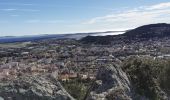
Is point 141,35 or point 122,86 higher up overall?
point 122,86

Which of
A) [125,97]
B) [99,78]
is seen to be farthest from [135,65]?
[125,97]

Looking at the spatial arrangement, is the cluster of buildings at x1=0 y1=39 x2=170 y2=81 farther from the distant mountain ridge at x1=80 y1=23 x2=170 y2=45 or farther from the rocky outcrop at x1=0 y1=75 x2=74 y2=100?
the rocky outcrop at x1=0 y1=75 x2=74 y2=100

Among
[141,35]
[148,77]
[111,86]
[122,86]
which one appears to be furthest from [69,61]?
[111,86]

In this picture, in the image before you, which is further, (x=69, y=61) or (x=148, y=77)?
(x=69, y=61)

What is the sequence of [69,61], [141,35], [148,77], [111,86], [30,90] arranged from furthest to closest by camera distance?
1. [141,35]
2. [69,61]
3. [148,77]
4. [111,86]
5. [30,90]

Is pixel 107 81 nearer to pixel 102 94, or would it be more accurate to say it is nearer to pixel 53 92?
pixel 102 94

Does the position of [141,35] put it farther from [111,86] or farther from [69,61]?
[111,86]

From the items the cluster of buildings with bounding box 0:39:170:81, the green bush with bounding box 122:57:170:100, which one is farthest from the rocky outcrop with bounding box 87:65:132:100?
the cluster of buildings with bounding box 0:39:170:81
